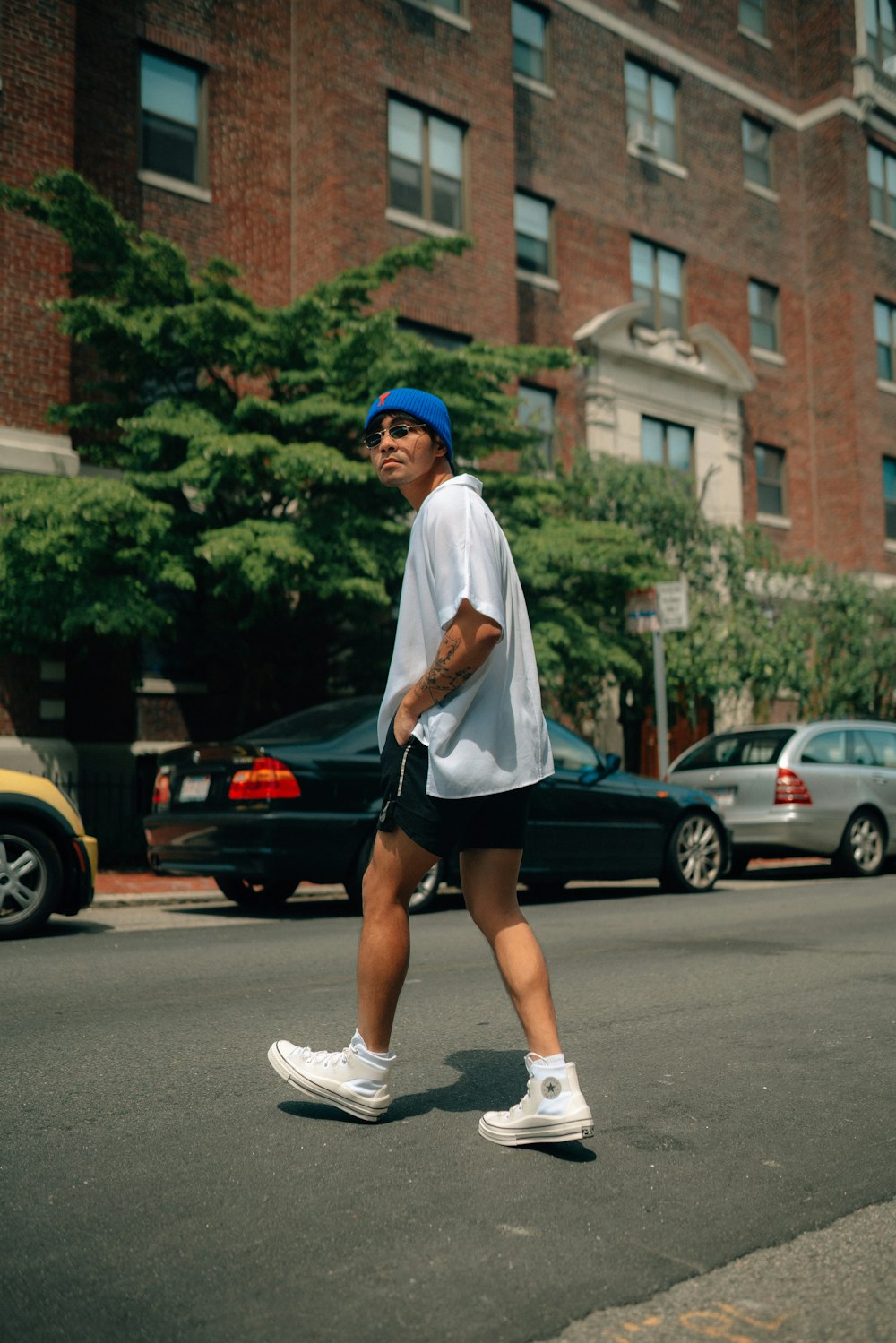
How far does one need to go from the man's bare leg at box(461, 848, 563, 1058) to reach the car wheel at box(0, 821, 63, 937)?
4.95m

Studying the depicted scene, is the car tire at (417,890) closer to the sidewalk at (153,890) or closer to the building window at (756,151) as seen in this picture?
the sidewalk at (153,890)

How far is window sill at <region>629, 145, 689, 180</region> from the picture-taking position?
24219 millimetres

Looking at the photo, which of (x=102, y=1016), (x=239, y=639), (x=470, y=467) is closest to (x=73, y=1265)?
(x=102, y=1016)

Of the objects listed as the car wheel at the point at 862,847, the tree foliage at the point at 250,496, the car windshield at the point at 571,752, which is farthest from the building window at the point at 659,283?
the car windshield at the point at 571,752

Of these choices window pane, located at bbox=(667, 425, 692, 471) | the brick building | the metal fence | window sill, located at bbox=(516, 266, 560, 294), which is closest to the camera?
the metal fence

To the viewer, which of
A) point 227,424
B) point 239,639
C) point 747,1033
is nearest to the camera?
point 747,1033

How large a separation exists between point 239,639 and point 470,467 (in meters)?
3.29

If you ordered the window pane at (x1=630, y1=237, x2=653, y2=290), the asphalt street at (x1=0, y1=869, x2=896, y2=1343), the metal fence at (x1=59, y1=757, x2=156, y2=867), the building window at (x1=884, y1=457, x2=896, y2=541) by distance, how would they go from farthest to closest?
the building window at (x1=884, y1=457, x2=896, y2=541) < the window pane at (x1=630, y1=237, x2=653, y2=290) < the metal fence at (x1=59, y1=757, x2=156, y2=867) < the asphalt street at (x1=0, y1=869, x2=896, y2=1343)

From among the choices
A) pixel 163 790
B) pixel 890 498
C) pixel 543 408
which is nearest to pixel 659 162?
pixel 543 408

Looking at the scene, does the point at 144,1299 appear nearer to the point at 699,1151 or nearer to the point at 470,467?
the point at 699,1151

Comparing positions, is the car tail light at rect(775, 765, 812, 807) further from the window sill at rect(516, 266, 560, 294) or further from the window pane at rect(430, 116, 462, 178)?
the window pane at rect(430, 116, 462, 178)

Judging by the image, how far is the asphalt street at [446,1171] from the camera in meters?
2.58

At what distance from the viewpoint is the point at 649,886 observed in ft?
41.0

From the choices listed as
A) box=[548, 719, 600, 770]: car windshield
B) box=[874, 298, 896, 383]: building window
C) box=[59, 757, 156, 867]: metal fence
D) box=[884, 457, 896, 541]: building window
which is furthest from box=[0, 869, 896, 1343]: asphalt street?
box=[874, 298, 896, 383]: building window
